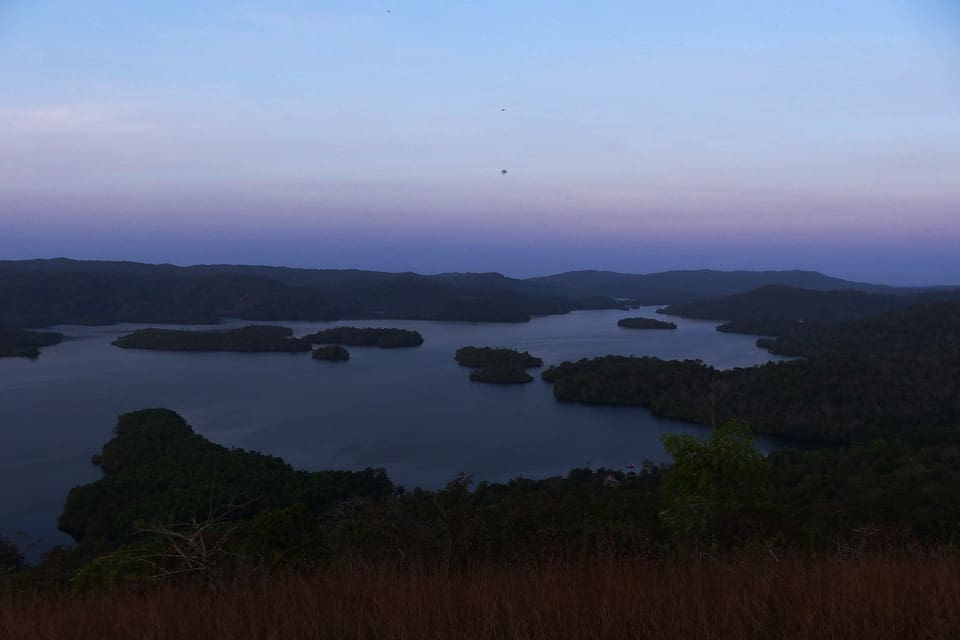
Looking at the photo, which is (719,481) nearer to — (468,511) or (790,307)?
(468,511)

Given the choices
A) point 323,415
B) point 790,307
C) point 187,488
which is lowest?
point 323,415

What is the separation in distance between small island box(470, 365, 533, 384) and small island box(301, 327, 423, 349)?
14.0 metres

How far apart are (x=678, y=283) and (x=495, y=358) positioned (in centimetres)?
8759

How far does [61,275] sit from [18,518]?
6052 cm

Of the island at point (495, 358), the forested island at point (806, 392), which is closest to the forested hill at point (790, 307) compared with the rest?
the forested island at point (806, 392)

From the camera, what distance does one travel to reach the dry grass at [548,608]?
171 cm

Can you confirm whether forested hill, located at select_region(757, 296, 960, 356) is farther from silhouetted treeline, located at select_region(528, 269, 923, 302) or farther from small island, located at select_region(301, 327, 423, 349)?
silhouetted treeline, located at select_region(528, 269, 923, 302)

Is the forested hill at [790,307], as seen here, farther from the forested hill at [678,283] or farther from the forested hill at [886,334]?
the forested hill at [678,283]

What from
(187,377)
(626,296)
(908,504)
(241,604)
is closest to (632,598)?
(241,604)

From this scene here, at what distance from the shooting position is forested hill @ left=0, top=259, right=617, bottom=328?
208ft

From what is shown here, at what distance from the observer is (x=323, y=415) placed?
28.7 metres

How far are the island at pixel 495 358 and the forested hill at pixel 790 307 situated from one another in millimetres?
27206

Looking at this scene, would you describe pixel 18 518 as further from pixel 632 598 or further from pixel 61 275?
pixel 61 275

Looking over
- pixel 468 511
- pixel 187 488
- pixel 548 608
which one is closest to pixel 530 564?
pixel 548 608
